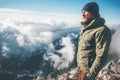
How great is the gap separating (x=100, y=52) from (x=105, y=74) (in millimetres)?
166159

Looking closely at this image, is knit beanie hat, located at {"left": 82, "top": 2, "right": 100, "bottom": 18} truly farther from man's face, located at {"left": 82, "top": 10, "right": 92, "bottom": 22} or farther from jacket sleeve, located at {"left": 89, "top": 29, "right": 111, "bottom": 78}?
jacket sleeve, located at {"left": 89, "top": 29, "right": 111, "bottom": 78}

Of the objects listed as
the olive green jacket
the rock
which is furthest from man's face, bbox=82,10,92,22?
the rock

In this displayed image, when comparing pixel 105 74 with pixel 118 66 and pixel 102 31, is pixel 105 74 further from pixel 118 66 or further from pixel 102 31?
pixel 102 31

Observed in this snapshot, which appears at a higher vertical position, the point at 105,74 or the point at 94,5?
the point at 94,5

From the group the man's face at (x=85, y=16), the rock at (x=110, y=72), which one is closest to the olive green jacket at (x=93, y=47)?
the man's face at (x=85, y=16)

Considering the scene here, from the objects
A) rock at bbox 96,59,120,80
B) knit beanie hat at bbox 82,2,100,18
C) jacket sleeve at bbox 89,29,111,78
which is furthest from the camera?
rock at bbox 96,59,120,80

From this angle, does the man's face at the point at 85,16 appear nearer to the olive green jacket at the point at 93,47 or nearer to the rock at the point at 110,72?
the olive green jacket at the point at 93,47

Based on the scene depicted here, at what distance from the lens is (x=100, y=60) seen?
4016mm

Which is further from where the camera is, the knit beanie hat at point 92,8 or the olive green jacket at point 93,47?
the knit beanie hat at point 92,8

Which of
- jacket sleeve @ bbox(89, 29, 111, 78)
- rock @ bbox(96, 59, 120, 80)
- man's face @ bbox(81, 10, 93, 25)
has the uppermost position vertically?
man's face @ bbox(81, 10, 93, 25)

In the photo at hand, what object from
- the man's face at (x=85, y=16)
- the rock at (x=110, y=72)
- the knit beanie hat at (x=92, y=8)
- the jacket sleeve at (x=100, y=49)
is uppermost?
the knit beanie hat at (x=92, y=8)

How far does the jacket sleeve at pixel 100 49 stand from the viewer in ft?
13.2

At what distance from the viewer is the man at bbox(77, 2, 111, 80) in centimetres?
411

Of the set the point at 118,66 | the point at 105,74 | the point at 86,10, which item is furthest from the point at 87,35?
the point at 118,66
